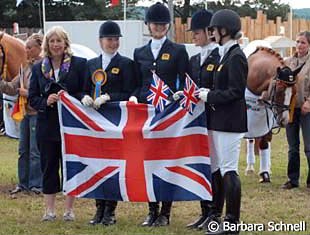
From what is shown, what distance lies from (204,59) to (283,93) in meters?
2.73

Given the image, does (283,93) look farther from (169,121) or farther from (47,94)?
(47,94)

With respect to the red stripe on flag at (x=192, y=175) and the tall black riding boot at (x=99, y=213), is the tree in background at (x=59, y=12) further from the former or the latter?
the red stripe on flag at (x=192, y=175)

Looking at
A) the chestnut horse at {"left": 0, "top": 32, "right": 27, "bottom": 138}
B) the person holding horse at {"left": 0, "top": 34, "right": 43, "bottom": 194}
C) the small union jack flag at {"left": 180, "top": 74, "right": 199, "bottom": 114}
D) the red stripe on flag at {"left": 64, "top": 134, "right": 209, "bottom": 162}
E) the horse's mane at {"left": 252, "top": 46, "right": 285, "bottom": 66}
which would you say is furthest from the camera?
the horse's mane at {"left": 252, "top": 46, "right": 285, "bottom": 66}

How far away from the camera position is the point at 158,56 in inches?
289

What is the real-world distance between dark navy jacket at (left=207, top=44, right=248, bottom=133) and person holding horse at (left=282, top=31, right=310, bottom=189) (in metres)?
2.90

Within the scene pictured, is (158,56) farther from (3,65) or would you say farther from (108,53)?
(3,65)

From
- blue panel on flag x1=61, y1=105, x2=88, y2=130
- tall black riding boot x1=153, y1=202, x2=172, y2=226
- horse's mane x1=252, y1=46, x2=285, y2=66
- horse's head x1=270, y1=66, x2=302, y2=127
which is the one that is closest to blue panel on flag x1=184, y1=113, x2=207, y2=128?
tall black riding boot x1=153, y1=202, x2=172, y2=226

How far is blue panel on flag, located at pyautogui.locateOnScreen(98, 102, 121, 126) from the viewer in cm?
738

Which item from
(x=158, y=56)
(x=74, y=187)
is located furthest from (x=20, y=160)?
(x=158, y=56)

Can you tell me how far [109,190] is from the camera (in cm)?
740

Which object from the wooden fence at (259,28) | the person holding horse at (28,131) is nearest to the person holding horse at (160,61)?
the person holding horse at (28,131)

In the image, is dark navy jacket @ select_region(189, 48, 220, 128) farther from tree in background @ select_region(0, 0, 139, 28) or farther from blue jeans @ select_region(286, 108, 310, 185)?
tree in background @ select_region(0, 0, 139, 28)

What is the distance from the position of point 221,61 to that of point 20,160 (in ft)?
12.7

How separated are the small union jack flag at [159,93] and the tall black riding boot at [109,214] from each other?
1099 millimetres
